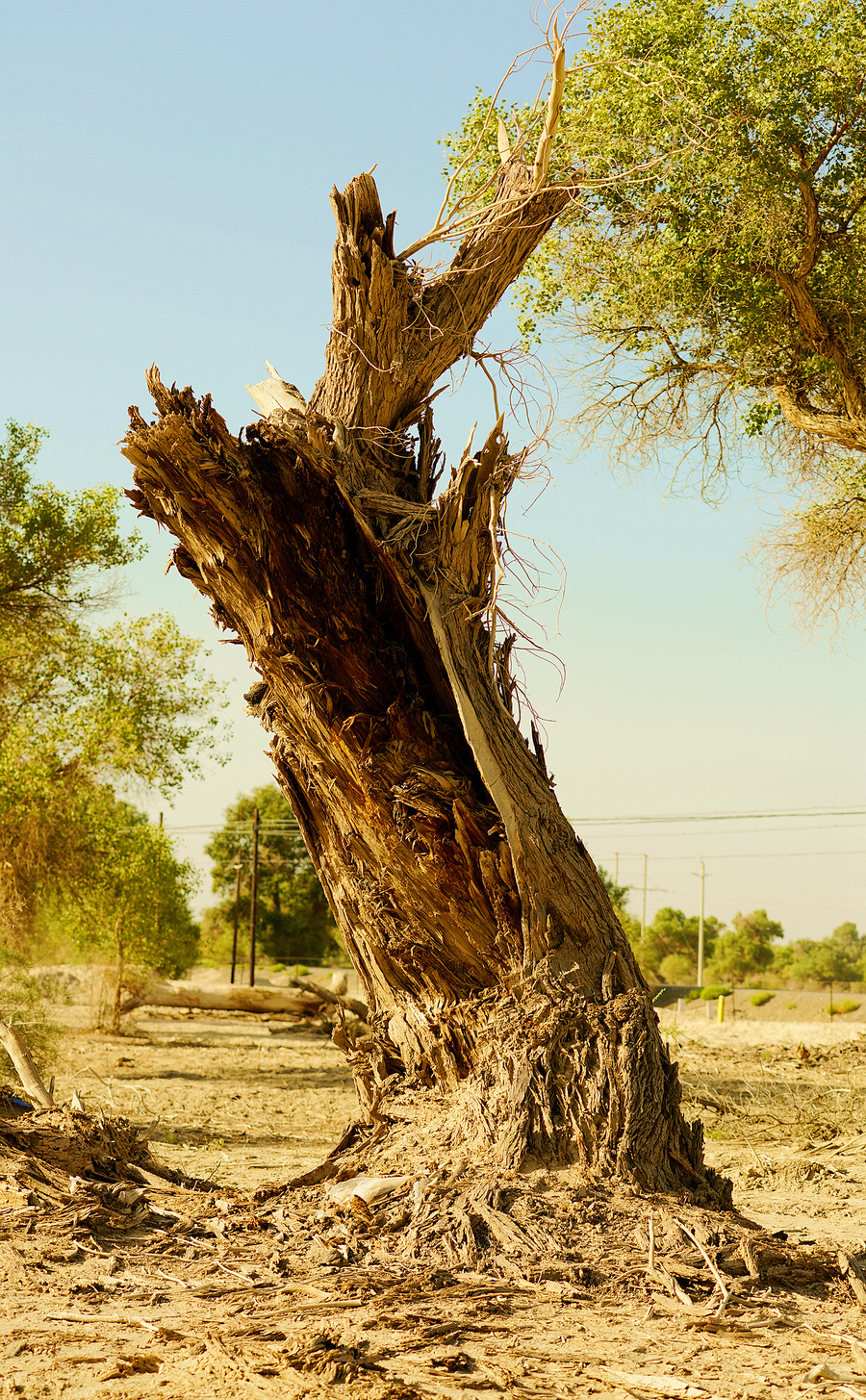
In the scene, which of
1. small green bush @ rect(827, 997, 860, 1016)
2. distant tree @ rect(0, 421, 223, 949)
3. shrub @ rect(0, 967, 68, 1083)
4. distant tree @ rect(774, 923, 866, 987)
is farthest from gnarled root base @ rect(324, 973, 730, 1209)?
distant tree @ rect(774, 923, 866, 987)

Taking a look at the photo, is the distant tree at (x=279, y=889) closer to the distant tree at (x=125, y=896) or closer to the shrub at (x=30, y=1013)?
the distant tree at (x=125, y=896)

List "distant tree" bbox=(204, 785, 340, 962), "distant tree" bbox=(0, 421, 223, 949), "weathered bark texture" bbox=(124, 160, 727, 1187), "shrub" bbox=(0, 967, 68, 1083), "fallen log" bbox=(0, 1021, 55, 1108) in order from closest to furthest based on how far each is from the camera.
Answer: "weathered bark texture" bbox=(124, 160, 727, 1187) < "fallen log" bbox=(0, 1021, 55, 1108) < "shrub" bbox=(0, 967, 68, 1083) < "distant tree" bbox=(0, 421, 223, 949) < "distant tree" bbox=(204, 785, 340, 962)

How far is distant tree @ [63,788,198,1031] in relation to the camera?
1733 cm

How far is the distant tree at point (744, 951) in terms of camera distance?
4764 centimetres

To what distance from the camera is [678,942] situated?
4897 cm

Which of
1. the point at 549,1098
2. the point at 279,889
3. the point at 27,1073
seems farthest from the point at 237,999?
the point at 279,889

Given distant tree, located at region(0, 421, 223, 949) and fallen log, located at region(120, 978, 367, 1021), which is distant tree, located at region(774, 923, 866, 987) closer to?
fallen log, located at region(120, 978, 367, 1021)

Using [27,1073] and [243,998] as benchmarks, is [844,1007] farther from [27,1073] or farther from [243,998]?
[27,1073]

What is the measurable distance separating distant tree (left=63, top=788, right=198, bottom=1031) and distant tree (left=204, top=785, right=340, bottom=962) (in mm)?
21307

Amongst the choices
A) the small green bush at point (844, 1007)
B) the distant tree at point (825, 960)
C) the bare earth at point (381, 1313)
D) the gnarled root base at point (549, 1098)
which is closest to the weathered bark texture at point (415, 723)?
the gnarled root base at point (549, 1098)

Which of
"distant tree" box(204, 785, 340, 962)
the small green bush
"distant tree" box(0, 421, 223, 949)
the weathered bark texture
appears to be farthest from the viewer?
"distant tree" box(204, 785, 340, 962)

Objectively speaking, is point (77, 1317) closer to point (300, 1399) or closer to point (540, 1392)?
point (300, 1399)

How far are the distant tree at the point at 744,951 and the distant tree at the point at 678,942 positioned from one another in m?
0.53

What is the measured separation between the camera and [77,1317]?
3.53 meters
